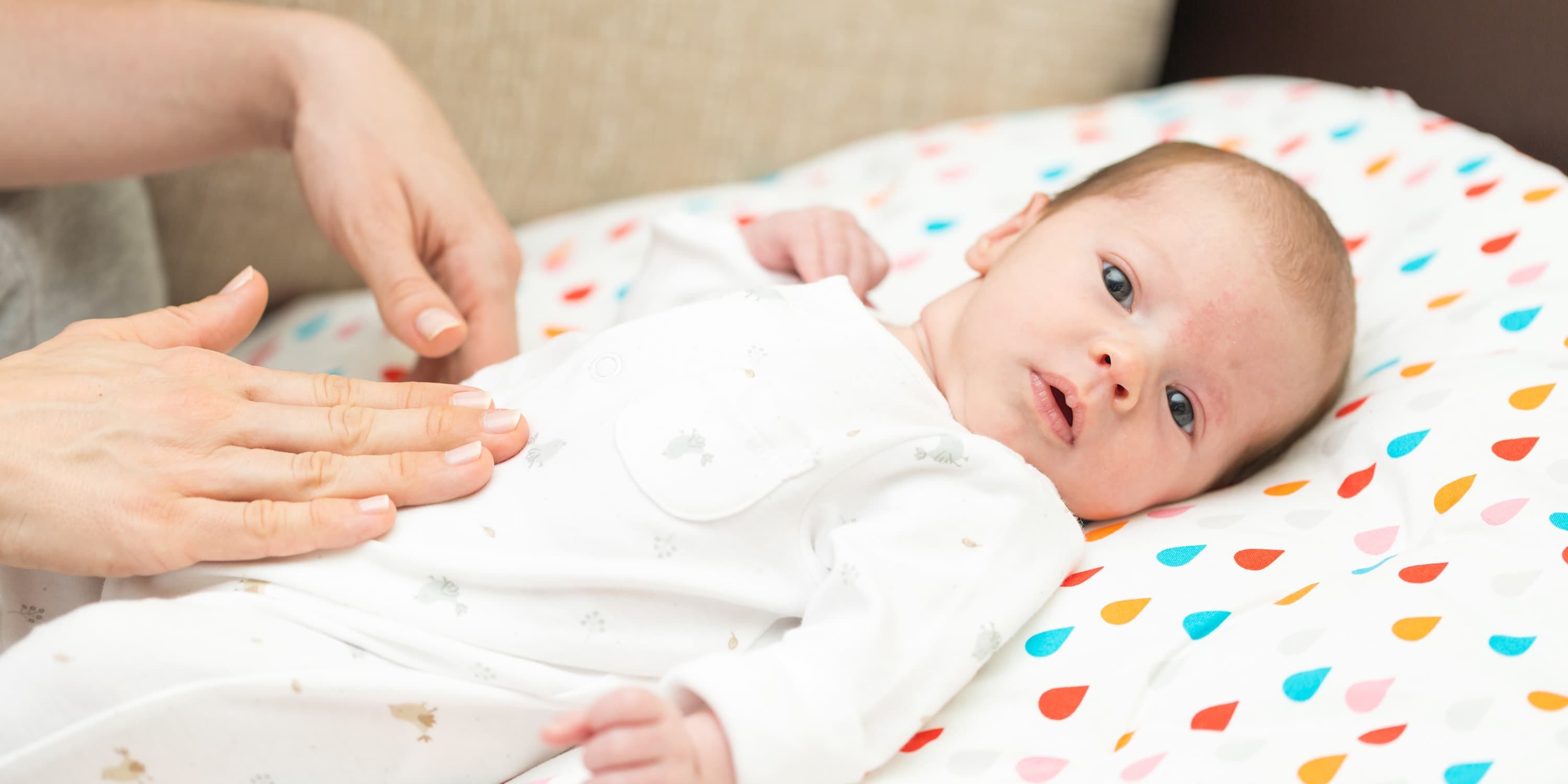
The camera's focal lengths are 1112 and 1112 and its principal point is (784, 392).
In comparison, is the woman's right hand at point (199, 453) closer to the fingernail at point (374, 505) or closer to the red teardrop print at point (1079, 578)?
the fingernail at point (374, 505)

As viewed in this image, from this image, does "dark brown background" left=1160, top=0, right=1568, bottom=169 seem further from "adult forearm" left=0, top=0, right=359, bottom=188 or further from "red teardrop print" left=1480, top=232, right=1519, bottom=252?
"adult forearm" left=0, top=0, right=359, bottom=188

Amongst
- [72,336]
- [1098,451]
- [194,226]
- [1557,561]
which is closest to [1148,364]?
[1098,451]

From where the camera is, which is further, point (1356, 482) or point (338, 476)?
point (1356, 482)

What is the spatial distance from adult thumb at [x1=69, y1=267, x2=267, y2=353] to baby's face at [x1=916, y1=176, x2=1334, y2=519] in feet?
2.13

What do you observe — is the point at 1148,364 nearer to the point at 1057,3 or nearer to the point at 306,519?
the point at 306,519

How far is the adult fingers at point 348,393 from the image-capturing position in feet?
3.02

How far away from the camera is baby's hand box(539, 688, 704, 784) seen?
70 centimetres

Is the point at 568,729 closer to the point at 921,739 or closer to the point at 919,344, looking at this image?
the point at 921,739

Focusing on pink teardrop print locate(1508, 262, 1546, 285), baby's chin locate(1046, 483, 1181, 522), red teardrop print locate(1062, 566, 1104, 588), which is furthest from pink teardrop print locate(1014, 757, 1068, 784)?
pink teardrop print locate(1508, 262, 1546, 285)

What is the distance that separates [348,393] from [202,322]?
17cm

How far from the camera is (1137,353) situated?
0.95 m

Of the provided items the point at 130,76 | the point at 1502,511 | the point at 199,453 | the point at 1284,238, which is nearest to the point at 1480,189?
the point at 1284,238

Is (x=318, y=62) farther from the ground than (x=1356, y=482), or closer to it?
farther from the ground

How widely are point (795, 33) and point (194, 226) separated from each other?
0.95 metres
